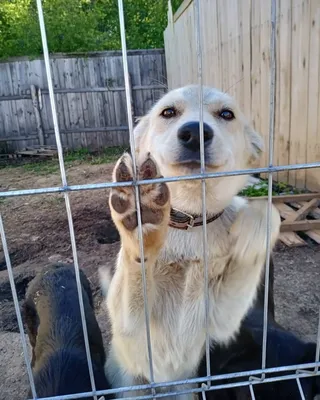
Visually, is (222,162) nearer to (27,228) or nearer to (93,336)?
(93,336)

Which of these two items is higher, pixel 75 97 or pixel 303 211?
pixel 75 97

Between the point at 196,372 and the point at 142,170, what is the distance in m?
1.18

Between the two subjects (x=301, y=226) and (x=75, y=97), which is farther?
(x=75, y=97)

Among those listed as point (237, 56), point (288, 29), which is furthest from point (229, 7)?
point (288, 29)

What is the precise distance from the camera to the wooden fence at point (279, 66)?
3.86m

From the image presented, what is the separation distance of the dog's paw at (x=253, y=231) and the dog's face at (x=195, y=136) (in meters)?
0.25

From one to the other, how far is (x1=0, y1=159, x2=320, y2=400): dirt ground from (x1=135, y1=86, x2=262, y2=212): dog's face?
116 centimetres

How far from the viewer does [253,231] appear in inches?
53.4

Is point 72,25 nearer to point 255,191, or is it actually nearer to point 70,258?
point 255,191

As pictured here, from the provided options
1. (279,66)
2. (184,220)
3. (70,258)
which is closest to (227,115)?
(184,220)

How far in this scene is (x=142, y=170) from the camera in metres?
1.08

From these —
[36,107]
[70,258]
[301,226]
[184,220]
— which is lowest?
[70,258]

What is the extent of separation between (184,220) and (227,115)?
552 millimetres

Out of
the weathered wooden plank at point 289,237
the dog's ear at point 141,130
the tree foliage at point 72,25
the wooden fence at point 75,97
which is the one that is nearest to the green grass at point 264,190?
the weathered wooden plank at point 289,237
